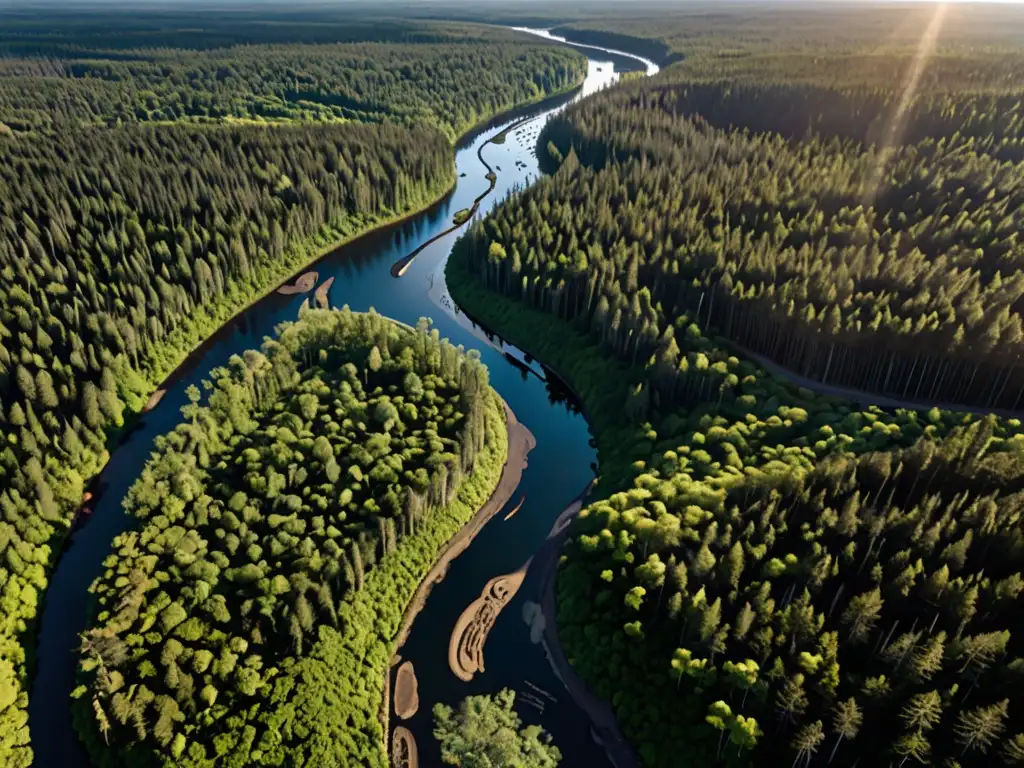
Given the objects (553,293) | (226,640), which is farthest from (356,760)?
(553,293)

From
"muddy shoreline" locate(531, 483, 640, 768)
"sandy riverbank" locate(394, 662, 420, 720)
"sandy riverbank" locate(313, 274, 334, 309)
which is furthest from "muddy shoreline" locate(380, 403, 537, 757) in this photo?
"sandy riverbank" locate(313, 274, 334, 309)

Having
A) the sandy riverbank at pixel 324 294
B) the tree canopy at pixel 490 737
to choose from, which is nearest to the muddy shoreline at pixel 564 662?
the tree canopy at pixel 490 737

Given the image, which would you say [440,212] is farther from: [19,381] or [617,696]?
[617,696]

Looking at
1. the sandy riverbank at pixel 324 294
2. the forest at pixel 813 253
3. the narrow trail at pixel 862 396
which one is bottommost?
the sandy riverbank at pixel 324 294

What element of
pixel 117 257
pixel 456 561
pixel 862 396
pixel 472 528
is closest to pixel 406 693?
pixel 456 561

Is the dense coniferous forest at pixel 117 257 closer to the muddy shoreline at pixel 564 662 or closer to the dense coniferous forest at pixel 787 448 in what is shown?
the dense coniferous forest at pixel 787 448

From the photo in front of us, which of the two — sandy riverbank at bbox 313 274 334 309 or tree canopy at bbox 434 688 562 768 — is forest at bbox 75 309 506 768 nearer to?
tree canopy at bbox 434 688 562 768

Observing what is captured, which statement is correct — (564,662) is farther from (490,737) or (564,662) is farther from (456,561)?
(456,561)
